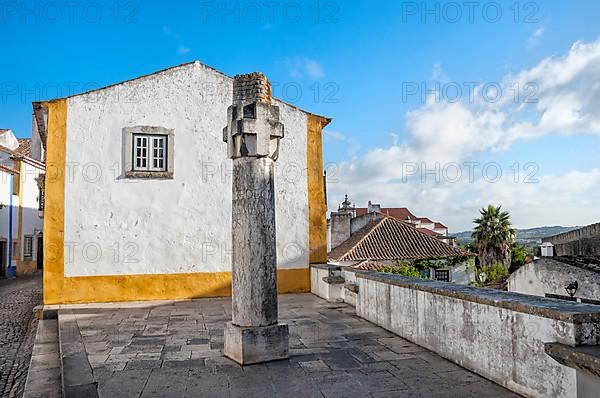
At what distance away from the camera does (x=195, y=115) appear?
11891mm

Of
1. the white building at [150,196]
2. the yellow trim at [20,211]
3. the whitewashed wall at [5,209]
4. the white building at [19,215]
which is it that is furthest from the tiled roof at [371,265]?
the yellow trim at [20,211]

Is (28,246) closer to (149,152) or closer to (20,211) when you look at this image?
(20,211)

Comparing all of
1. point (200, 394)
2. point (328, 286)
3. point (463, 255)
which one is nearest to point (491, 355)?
point (200, 394)

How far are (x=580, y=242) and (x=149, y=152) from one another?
1132 cm

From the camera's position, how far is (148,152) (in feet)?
→ 37.8

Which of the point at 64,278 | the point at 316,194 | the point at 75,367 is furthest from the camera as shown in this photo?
Result: the point at 316,194

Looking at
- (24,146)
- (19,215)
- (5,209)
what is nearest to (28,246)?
(19,215)

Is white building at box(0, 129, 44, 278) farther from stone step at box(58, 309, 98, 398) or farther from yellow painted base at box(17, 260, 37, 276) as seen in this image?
stone step at box(58, 309, 98, 398)

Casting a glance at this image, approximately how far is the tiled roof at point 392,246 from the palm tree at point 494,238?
23.8ft

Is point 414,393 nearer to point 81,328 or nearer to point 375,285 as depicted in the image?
point 375,285

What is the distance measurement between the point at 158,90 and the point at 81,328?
238 inches

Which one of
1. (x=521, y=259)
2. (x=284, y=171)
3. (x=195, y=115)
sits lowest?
(x=521, y=259)

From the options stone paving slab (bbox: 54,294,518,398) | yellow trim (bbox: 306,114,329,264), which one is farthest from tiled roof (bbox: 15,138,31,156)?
stone paving slab (bbox: 54,294,518,398)

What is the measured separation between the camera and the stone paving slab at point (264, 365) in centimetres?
454
